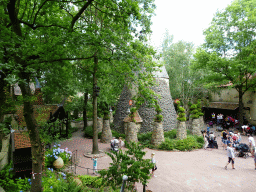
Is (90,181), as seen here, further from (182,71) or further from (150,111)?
(182,71)

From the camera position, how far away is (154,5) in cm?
756

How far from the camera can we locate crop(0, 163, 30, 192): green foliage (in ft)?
A: 21.4

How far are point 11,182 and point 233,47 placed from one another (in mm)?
24335

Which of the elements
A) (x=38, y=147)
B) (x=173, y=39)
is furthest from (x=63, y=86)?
(x=173, y=39)

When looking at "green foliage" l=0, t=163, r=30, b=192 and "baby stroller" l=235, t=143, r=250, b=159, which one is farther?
"baby stroller" l=235, t=143, r=250, b=159

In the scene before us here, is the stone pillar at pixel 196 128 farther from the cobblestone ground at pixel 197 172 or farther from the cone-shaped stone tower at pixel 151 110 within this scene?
the cobblestone ground at pixel 197 172

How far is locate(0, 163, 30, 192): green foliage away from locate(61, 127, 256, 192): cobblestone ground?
2510 mm

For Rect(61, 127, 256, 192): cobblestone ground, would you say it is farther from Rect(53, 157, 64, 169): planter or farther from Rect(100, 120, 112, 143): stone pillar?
Rect(100, 120, 112, 143): stone pillar

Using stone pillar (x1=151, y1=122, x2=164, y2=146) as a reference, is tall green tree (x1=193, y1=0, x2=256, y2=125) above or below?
above

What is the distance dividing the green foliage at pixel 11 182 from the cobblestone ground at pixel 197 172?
2510mm

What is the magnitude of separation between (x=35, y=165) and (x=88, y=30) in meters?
5.56

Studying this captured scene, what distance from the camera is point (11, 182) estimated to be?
6590mm

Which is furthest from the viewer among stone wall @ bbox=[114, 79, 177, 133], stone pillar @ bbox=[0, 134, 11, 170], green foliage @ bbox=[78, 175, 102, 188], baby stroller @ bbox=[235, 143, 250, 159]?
stone wall @ bbox=[114, 79, 177, 133]

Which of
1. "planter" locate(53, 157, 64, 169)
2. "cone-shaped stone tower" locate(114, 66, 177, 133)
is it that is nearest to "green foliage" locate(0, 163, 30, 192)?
"planter" locate(53, 157, 64, 169)
